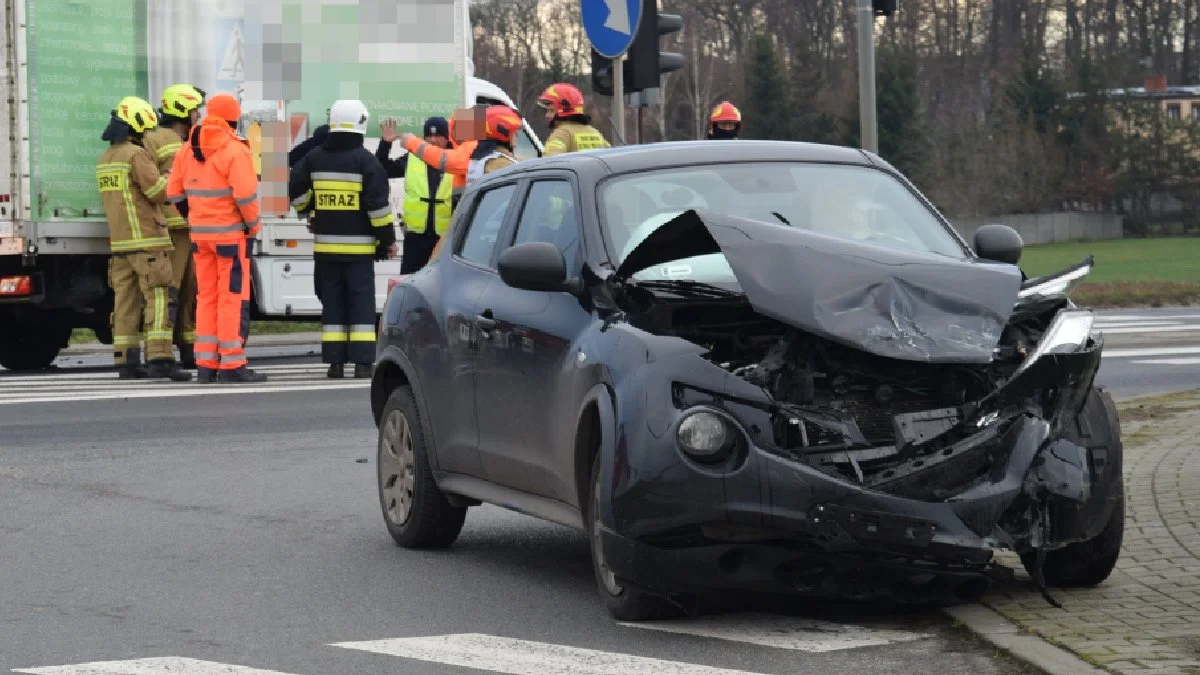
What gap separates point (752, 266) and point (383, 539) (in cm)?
290

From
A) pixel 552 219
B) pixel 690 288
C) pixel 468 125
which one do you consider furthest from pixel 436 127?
pixel 690 288

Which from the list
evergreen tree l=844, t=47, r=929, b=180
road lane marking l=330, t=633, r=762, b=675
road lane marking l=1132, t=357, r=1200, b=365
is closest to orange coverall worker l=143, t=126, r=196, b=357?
road lane marking l=1132, t=357, r=1200, b=365

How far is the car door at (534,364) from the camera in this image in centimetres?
734

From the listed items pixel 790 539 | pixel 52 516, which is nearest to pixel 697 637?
pixel 790 539

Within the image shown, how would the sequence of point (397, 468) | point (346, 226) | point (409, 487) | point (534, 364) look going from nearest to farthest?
1. point (534, 364)
2. point (409, 487)
3. point (397, 468)
4. point (346, 226)

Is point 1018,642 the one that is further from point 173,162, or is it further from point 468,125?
point 173,162

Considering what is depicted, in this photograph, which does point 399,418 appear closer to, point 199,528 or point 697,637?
point 199,528

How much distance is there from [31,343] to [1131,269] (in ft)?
86.9

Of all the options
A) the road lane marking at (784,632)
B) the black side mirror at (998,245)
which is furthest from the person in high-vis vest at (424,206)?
the road lane marking at (784,632)

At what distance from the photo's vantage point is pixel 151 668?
249 inches

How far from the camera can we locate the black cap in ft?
58.2

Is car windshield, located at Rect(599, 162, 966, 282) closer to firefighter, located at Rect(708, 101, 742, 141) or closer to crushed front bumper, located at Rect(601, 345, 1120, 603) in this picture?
crushed front bumper, located at Rect(601, 345, 1120, 603)

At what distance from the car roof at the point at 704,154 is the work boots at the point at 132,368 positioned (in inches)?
402

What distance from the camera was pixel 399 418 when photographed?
8945 millimetres
